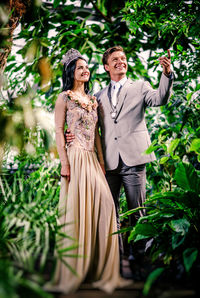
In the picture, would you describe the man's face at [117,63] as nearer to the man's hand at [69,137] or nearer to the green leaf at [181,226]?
the man's hand at [69,137]

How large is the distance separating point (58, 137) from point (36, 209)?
587mm

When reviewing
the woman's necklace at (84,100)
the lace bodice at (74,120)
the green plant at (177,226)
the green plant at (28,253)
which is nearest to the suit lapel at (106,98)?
the woman's necklace at (84,100)

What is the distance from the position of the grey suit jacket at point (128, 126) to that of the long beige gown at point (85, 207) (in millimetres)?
100

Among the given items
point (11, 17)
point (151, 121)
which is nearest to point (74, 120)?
point (11, 17)

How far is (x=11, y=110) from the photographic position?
142cm

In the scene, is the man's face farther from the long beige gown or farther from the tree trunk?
the tree trunk

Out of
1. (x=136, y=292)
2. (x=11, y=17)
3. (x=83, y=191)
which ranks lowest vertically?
(x=136, y=292)

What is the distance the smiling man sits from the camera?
6.44 ft

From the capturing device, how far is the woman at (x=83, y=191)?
1458 mm

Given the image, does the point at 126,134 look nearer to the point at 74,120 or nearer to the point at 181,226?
the point at 74,120

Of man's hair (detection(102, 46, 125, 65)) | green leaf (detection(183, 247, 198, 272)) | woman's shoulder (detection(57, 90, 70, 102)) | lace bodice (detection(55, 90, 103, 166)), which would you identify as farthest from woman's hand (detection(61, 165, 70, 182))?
man's hair (detection(102, 46, 125, 65))

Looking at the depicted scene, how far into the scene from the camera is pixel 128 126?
200 centimetres

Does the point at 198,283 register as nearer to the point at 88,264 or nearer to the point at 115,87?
the point at 88,264

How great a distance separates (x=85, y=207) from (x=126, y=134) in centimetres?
65
